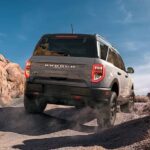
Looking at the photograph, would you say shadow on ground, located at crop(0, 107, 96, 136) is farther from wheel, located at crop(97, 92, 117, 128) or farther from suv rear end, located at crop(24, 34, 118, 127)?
suv rear end, located at crop(24, 34, 118, 127)

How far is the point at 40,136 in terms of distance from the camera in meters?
8.74

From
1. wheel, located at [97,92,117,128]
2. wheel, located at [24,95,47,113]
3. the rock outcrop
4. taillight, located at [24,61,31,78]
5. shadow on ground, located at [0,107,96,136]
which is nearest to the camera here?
wheel, located at [97,92,117,128]

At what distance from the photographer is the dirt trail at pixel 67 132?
7000 mm

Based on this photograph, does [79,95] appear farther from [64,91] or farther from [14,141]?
[14,141]

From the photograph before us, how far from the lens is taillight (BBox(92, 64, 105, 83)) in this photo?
856 centimetres

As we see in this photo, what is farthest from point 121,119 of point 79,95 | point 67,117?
Result: point 79,95

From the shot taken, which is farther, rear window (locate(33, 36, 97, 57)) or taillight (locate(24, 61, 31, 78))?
taillight (locate(24, 61, 31, 78))

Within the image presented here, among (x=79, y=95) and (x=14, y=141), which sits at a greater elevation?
(x=79, y=95)

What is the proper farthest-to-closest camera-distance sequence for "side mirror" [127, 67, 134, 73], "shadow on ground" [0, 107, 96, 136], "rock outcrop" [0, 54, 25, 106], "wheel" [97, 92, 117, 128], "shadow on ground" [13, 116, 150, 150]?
1. "rock outcrop" [0, 54, 25, 106]
2. "side mirror" [127, 67, 134, 73]
3. "shadow on ground" [0, 107, 96, 136]
4. "wheel" [97, 92, 117, 128]
5. "shadow on ground" [13, 116, 150, 150]

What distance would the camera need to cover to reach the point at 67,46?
30.1 feet

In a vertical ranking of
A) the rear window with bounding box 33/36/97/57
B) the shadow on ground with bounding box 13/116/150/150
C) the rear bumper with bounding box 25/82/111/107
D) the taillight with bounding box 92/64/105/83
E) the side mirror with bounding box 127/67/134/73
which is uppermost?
the rear window with bounding box 33/36/97/57

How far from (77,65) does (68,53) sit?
47 centimetres

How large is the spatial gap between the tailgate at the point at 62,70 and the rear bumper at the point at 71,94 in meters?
0.12

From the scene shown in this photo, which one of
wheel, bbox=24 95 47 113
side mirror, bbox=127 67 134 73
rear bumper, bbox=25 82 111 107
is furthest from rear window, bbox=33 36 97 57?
side mirror, bbox=127 67 134 73
